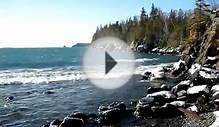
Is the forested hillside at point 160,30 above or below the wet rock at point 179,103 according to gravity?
above

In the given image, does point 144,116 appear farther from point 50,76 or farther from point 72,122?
point 50,76

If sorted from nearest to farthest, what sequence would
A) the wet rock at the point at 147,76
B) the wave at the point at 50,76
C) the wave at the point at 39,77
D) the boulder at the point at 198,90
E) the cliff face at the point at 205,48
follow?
the boulder at the point at 198,90 → the cliff face at the point at 205,48 → the wet rock at the point at 147,76 → the wave at the point at 39,77 → the wave at the point at 50,76

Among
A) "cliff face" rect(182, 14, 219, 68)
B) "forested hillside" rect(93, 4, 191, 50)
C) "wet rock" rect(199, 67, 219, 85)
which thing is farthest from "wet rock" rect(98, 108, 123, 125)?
"forested hillside" rect(93, 4, 191, 50)

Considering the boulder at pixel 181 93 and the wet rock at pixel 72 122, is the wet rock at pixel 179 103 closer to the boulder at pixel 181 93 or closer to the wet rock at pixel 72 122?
the boulder at pixel 181 93

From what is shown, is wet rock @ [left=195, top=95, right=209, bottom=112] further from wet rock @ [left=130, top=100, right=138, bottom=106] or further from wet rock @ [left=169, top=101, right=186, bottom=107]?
wet rock @ [left=130, top=100, right=138, bottom=106]

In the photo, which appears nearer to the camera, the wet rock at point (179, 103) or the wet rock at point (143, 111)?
the wet rock at point (143, 111)

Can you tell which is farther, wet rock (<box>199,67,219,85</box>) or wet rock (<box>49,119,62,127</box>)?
wet rock (<box>199,67,219,85</box>)

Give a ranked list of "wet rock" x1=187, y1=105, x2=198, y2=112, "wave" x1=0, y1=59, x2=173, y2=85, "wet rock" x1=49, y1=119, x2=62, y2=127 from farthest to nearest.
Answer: "wave" x1=0, y1=59, x2=173, y2=85
"wet rock" x1=187, y1=105, x2=198, y2=112
"wet rock" x1=49, y1=119, x2=62, y2=127

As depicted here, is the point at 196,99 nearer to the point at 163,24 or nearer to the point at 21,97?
the point at 21,97

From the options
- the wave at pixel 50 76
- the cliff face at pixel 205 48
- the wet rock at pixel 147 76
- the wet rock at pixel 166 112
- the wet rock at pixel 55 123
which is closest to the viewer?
the wet rock at pixel 55 123

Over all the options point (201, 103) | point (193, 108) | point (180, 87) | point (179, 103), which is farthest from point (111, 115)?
point (180, 87)

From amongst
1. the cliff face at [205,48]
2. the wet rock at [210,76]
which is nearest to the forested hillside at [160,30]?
the cliff face at [205,48]

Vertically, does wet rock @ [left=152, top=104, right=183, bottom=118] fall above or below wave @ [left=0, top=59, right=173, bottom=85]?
below

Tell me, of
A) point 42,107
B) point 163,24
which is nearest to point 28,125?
point 42,107
